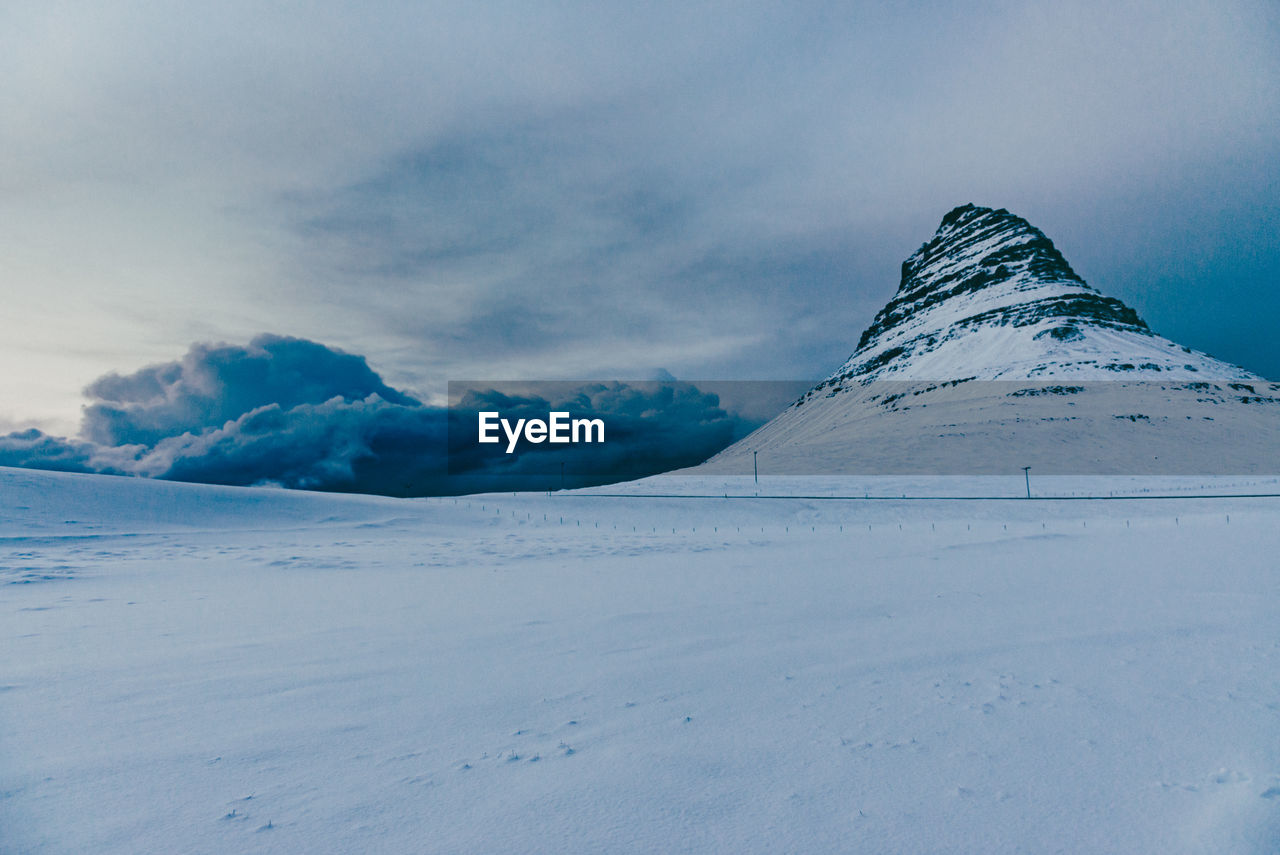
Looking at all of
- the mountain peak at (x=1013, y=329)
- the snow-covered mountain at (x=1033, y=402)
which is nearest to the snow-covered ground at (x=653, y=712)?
the snow-covered mountain at (x=1033, y=402)

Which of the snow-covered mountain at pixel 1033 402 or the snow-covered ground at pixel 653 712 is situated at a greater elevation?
the snow-covered mountain at pixel 1033 402

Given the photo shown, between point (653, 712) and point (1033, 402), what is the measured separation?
319ft

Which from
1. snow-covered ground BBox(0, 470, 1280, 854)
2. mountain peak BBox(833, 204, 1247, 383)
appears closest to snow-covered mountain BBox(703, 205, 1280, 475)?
mountain peak BBox(833, 204, 1247, 383)

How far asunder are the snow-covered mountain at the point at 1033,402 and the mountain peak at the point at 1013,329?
51cm

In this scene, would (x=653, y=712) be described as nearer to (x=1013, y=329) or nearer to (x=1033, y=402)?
(x=1033, y=402)

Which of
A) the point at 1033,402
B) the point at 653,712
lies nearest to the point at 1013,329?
the point at 1033,402

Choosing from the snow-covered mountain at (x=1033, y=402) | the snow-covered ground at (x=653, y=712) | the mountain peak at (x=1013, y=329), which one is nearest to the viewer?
the snow-covered ground at (x=653, y=712)

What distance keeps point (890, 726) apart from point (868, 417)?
10877cm

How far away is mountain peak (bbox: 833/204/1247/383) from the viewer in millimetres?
105562

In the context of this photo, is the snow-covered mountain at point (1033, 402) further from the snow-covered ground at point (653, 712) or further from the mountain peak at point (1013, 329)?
the snow-covered ground at point (653, 712)

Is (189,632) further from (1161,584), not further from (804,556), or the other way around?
(1161,584)

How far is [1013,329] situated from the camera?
5157 inches

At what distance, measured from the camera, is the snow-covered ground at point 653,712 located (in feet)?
10.5

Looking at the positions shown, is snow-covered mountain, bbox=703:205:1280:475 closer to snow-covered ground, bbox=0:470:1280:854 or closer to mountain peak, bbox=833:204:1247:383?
mountain peak, bbox=833:204:1247:383
